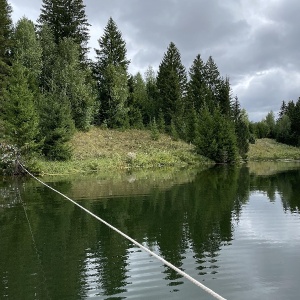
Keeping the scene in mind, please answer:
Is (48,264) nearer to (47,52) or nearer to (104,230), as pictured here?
(104,230)

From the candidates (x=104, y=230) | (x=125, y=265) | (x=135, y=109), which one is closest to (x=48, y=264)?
(x=125, y=265)

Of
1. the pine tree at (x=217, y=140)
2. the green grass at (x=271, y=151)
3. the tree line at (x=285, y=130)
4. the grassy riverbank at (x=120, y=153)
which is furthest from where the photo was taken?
the tree line at (x=285, y=130)

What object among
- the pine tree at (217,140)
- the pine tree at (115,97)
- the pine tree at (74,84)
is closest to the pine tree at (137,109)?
the pine tree at (115,97)

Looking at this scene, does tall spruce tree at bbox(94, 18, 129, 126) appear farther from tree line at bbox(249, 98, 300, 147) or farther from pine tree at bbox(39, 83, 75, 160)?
Answer: tree line at bbox(249, 98, 300, 147)

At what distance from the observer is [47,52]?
4503 centimetres

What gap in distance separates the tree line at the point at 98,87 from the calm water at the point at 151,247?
1936 centimetres

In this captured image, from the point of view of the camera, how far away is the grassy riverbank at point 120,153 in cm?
3097

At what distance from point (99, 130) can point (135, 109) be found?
7.81m

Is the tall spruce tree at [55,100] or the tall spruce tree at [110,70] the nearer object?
the tall spruce tree at [55,100]

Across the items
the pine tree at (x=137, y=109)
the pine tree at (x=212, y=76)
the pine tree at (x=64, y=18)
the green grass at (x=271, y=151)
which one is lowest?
the green grass at (x=271, y=151)

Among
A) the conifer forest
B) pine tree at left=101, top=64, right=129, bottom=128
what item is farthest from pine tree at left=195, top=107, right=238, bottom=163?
pine tree at left=101, top=64, right=129, bottom=128

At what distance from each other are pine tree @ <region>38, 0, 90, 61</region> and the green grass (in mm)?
32238

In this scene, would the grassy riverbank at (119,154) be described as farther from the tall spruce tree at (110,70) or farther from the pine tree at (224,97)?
the pine tree at (224,97)

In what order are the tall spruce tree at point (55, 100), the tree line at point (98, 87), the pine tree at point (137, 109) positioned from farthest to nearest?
the pine tree at point (137, 109) < the tree line at point (98, 87) < the tall spruce tree at point (55, 100)
